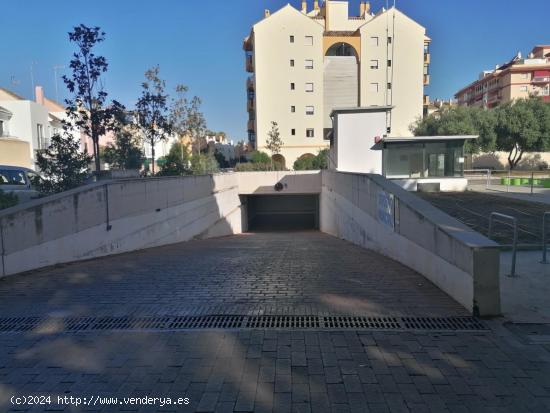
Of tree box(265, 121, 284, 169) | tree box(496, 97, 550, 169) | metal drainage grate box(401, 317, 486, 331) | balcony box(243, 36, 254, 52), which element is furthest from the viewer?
balcony box(243, 36, 254, 52)

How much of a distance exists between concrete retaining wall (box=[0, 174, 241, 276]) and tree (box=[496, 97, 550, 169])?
38.9 metres

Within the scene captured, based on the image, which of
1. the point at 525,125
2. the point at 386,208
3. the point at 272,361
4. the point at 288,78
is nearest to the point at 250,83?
the point at 288,78

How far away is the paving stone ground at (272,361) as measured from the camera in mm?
3154

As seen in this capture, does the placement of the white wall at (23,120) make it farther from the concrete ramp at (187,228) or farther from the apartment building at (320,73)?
the apartment building at (320,73)

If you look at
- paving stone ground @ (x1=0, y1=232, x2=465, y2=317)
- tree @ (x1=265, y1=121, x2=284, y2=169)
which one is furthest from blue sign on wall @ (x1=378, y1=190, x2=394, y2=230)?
tree @ (x1=265, y1=121, x2=284, y2=169)

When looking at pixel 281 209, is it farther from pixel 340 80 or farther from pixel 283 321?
pixel 283 321

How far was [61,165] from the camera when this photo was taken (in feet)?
37.4

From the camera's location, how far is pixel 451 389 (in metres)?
3.29

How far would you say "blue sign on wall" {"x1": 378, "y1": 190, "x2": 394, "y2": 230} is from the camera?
8258 mm

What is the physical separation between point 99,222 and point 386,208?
5.73m

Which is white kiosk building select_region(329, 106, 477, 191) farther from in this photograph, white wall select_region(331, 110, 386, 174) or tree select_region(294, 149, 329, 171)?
tree select_region(294, 149, 329, 171)

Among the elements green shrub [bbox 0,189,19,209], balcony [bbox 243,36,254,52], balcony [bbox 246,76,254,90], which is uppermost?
balcony [bbox 243,36,254,52]

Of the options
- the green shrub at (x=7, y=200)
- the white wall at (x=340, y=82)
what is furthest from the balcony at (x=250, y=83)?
the green shrub at (x=7, y=200)

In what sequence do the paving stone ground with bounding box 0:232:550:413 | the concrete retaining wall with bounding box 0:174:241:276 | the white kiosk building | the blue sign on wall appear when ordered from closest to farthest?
the paving stone ground with bounding box 0:232:550:413 < the concrete retaining wall with bounding box 0:174:241:276 < the blue sign on wall < the white kiosk building
